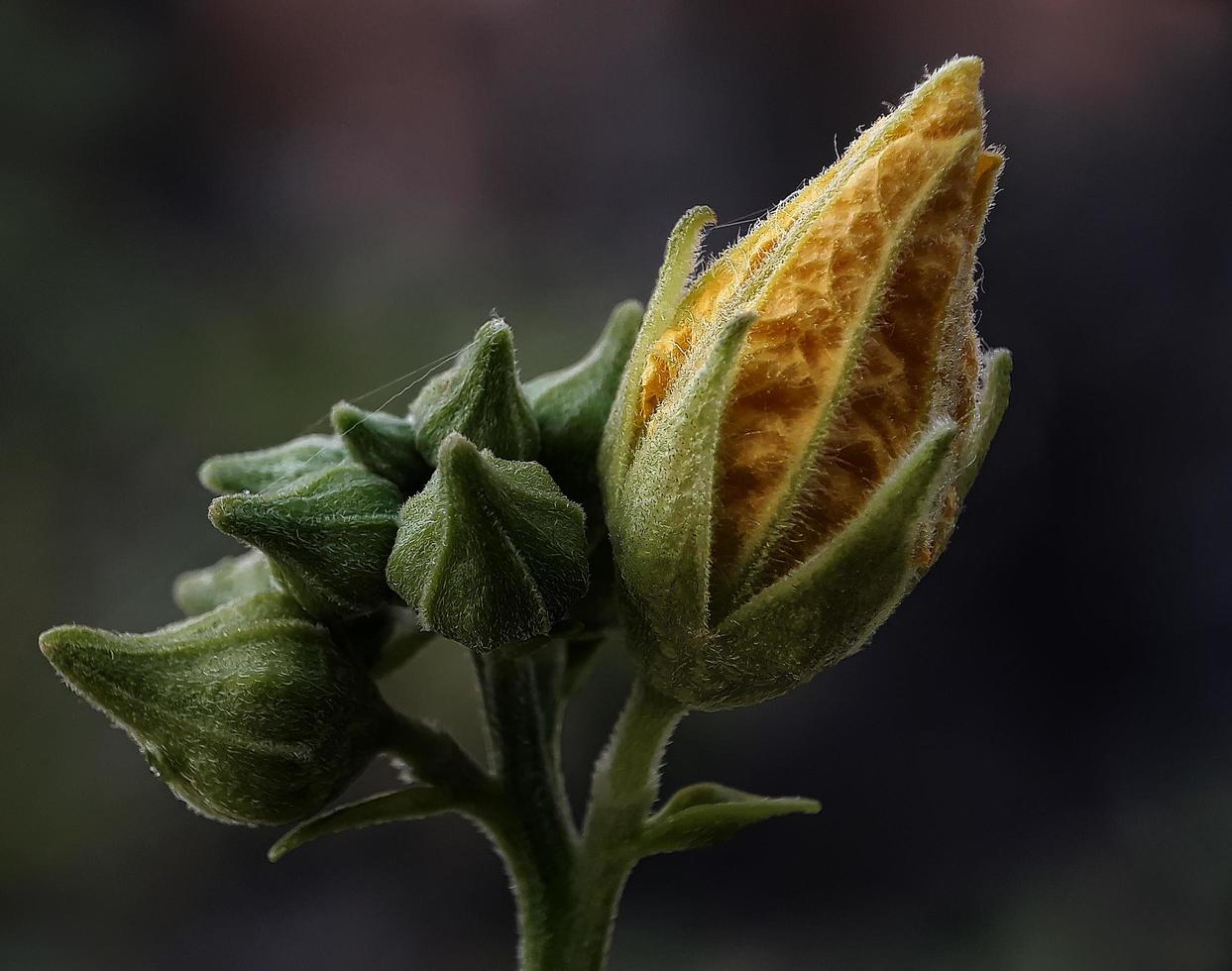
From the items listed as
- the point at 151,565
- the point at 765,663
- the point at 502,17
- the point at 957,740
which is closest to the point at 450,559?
the point at 765,663

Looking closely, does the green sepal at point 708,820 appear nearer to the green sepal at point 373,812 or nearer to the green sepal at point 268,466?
the green sepal at point 373,812

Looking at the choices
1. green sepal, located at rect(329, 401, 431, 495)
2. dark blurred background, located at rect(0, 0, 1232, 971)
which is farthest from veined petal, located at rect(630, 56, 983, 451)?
dark blurred background, located at rect(0, 0, 1232, 971)

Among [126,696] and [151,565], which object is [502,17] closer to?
[151,565]

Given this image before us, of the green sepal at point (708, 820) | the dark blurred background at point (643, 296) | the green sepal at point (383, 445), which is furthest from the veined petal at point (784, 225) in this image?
the dark blurred background at point (643, 296)

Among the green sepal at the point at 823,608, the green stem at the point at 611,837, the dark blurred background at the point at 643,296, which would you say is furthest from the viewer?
the dark blurred background at the point at 643,296

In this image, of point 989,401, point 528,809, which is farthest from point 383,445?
point 989,401

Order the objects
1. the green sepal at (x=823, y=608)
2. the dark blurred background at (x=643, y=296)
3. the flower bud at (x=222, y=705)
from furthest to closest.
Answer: the dark blurred background at (x=643, y=296) → the flower bud at (x=222, y=705) → the green sepal at (x=823, y=608)
